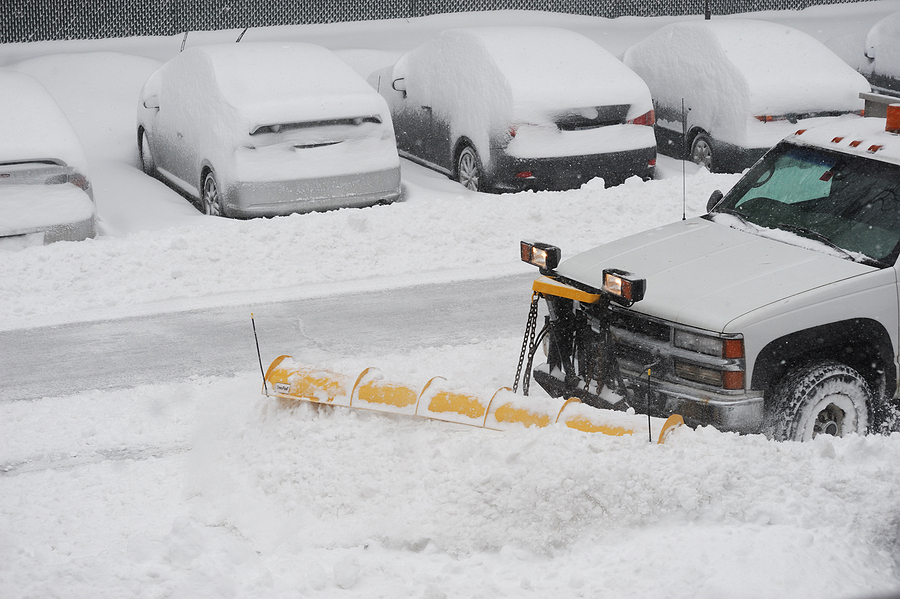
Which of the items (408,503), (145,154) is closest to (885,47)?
(145,154)

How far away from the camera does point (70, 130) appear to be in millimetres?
9492

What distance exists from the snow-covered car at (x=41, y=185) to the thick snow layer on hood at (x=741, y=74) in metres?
7.11

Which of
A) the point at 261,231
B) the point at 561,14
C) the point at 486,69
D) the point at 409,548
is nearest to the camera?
the point at 409,548

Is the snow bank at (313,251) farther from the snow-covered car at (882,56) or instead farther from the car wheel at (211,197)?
the snow-covered car at (882,56)

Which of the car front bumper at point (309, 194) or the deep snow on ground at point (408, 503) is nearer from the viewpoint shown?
the deep snow on ground at point (408, 503)

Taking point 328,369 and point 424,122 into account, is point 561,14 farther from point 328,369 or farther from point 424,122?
point 328,369

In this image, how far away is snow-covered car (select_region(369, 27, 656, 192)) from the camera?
10.7 metres

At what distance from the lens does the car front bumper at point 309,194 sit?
9695mm

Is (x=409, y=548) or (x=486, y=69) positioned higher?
(x=486, y=69)

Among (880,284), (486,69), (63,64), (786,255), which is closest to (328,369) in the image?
(786,255)

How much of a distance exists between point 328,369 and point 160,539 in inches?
51.6

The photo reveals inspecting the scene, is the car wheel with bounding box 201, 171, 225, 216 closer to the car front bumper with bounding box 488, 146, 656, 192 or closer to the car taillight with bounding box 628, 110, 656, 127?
the car front bumper with bounding box 488, 146, 656, 192

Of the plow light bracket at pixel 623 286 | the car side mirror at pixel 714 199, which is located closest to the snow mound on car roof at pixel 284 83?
the car side mirror at pixel 714 199

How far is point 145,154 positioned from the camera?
1217 cm
